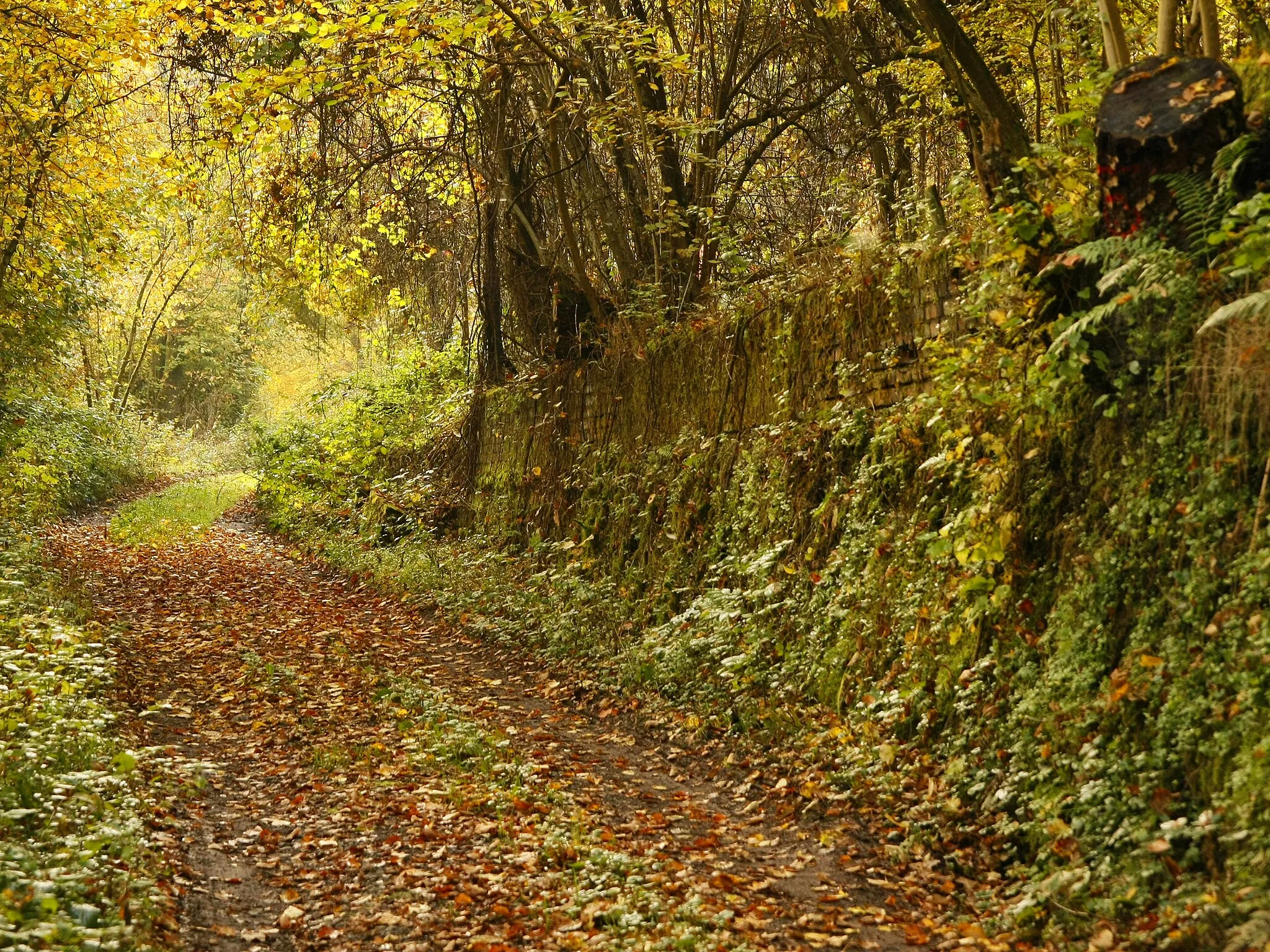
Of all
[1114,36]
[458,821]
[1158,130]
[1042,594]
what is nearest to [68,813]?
[458,821]

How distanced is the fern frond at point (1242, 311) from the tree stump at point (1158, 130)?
721mm

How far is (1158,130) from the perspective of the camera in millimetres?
4863

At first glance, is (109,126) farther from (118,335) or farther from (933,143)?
(118,335)

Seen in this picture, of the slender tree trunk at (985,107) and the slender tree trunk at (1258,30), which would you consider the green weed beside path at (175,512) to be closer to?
the slender tree trunk at (985,107)

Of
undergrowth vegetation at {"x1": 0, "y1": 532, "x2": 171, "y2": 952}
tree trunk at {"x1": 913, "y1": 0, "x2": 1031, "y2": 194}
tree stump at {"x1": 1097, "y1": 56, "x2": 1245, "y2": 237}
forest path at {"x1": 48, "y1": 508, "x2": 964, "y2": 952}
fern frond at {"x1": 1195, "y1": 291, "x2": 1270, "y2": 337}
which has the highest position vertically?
tree trunk at {"x1": 913, "y1": 0, "x2": 1031, "y2": 194}

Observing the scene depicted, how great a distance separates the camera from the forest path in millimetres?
4746

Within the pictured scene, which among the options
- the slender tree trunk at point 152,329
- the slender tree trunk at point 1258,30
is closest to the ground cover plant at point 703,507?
the slender tree trunk at point 1258,30

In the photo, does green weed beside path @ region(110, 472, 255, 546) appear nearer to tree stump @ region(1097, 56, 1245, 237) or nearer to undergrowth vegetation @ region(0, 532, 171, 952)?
undergrowth vegetation @ region(0, 532, 171, 952)

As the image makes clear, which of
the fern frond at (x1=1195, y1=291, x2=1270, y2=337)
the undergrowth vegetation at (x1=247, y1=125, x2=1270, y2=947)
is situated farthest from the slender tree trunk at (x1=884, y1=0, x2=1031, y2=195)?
the fern frond at (x1=1195, y1=291, x2=1270, y2=337)

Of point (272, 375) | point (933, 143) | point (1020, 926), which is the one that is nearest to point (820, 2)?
point (933, 143)

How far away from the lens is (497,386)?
50.5 feet

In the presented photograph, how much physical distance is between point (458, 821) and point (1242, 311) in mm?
4824

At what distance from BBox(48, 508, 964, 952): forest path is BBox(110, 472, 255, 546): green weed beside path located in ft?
26.0

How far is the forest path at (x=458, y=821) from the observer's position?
4.75 metres
